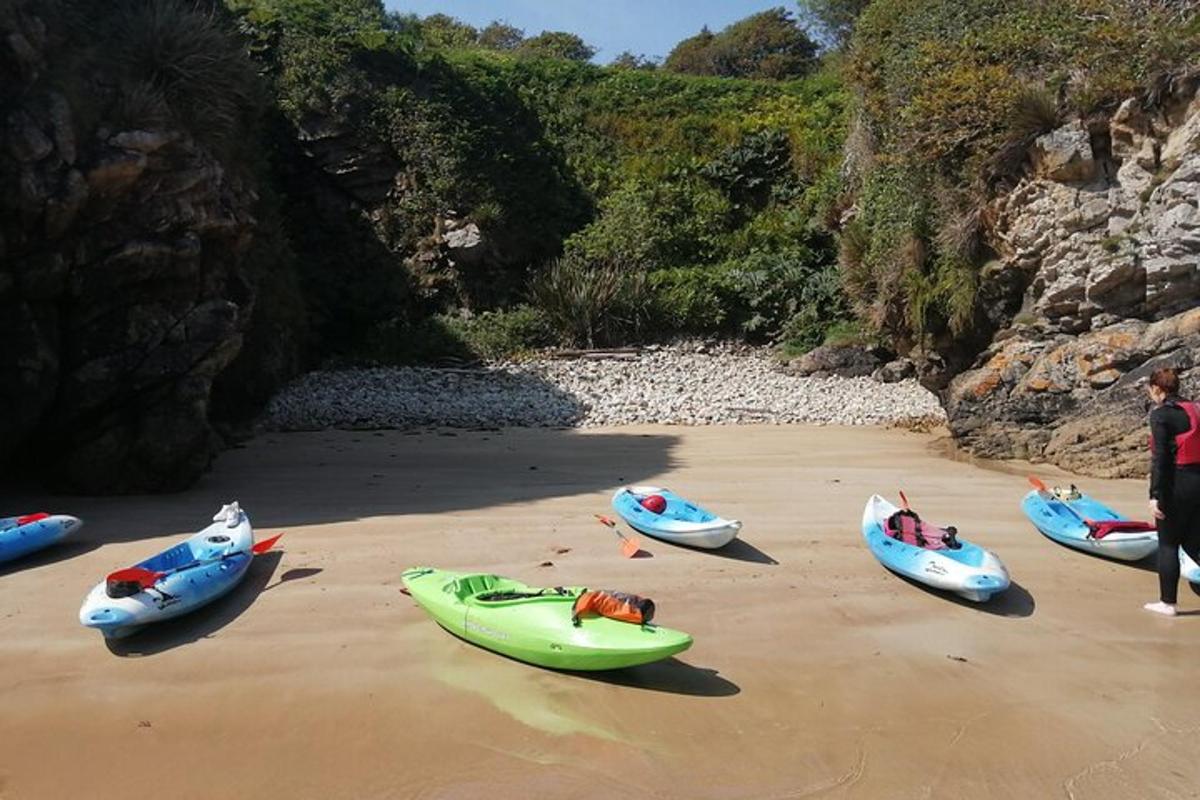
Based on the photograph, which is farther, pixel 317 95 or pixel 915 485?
pixel 317 95

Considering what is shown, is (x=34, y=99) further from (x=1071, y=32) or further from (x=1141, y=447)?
(x=1071, y=32)

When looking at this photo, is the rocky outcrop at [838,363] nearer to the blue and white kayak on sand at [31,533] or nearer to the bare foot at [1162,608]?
the bare foot at [1162,608]

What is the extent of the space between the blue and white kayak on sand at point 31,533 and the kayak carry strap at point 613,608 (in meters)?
3.51

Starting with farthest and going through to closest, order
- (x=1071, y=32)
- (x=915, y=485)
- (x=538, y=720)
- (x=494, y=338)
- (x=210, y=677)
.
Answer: (x=494, y=338)
(x=1071, y=32)
(x=915, y=485)
(x=210, y=677)
(x=538, y=720)

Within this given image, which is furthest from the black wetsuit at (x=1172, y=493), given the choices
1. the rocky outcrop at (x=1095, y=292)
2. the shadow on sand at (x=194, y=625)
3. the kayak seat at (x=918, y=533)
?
the shadow on sand at (x=194, y=625)

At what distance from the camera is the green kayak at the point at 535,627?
13.0 ft

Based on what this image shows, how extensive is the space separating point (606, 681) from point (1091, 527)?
358 cm

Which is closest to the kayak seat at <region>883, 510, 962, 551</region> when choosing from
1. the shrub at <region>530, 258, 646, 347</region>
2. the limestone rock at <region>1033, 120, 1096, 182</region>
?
the limestone rock at <region>1033, 120, 1096, 182</region>

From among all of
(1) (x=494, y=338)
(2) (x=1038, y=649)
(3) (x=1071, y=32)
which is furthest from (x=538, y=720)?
(1) (x=494, y=338)

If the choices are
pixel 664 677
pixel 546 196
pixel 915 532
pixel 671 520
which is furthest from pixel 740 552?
pixel 546 196

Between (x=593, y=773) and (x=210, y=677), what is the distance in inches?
70.7

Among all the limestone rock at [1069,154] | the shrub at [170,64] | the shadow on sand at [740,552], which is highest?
the shrub at [170,64]

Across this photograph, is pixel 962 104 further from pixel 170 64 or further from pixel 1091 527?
pixel 170 64

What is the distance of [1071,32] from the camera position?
11.0 m
